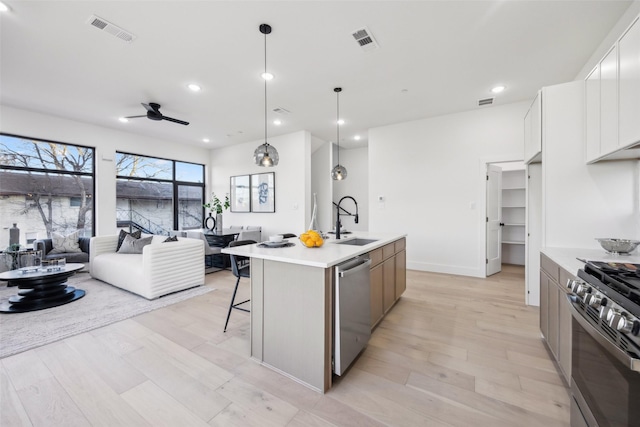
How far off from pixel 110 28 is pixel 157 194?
482 centimetres

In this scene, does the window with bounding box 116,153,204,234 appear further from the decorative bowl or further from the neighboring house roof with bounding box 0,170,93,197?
the decorative bowl

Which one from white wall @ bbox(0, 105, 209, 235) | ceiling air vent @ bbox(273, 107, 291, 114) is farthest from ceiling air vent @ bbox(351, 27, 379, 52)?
white wall @ bbox(0, 105, 209, 235)

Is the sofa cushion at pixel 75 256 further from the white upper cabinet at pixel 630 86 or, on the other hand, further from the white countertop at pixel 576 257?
the white upper cabinet at pixel 630 86

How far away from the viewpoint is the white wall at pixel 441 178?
4320 millimetres

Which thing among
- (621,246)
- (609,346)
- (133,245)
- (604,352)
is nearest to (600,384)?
(604,352)

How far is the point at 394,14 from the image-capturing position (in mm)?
2258

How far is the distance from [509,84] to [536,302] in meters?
2.96

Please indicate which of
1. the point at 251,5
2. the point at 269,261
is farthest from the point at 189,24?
the point at 269,261

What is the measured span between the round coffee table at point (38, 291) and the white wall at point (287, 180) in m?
3.65

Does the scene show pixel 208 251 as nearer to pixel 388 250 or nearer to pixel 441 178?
pixel 388 250

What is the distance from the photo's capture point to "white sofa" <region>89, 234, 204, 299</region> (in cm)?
334

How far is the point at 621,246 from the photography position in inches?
72.2

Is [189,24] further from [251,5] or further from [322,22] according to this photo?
[322,22]

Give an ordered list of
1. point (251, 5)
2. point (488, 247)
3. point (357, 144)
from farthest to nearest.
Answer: point (357, 144) < point (488, 247) < point (251, 5)
